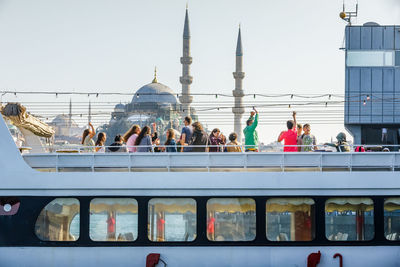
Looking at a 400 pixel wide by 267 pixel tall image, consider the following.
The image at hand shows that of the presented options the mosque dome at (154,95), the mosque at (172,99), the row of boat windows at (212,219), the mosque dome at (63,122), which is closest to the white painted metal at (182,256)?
the row of boat windows at (212,219)

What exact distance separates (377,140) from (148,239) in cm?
2032

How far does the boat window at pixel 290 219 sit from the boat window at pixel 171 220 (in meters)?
0.88

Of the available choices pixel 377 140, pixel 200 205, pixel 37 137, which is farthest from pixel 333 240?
pixel 377 140

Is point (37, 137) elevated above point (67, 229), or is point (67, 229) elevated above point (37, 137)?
point (37, 137)

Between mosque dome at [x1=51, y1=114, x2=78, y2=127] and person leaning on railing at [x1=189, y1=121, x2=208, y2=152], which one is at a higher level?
mosque dome at [x1=51, y1=114, x2=78, y2=127]

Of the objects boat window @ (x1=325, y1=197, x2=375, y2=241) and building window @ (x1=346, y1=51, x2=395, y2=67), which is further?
building window @ (x1=346, y1=51, x2=395, y2=67)

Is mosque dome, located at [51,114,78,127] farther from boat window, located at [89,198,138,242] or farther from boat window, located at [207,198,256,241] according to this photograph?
boat window, located at [207,198,256,241]

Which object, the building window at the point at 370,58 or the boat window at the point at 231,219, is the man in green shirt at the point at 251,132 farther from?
the building window at the point at 370,58

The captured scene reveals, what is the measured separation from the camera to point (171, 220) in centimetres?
790

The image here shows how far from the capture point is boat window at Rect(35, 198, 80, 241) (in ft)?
26.0

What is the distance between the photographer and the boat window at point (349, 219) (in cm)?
796

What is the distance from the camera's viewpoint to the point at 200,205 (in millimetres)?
7891

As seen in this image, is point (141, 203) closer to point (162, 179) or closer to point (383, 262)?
point (162, 179)

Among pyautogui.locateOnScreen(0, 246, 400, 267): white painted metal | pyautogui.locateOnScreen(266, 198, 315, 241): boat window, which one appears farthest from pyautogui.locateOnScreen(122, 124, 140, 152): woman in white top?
pyautogui.locateOnScreen(266, 198, 315, 241): boat window
